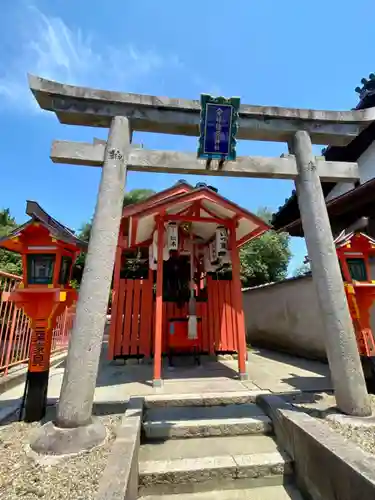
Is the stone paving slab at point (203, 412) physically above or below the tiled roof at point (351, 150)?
below

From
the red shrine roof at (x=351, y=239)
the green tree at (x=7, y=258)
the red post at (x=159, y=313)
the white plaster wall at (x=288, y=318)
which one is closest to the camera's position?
the red shrine roof at (x=351, y=239)

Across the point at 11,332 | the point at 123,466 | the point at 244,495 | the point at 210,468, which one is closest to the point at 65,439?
the point at 123,466

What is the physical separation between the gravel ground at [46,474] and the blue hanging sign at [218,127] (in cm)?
379

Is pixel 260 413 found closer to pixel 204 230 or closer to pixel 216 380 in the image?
pixel 216 380

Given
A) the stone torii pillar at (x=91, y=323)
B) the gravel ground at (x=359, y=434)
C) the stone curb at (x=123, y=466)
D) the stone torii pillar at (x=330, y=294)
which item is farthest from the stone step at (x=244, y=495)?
the stone torii pillar at (x=330, y=294)

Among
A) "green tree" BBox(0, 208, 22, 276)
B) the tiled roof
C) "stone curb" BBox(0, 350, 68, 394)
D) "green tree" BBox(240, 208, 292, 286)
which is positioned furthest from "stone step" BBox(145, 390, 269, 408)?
"green tree" BBox(240, 208, 292, 286)

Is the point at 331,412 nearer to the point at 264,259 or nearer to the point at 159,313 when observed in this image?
the point at 159,313

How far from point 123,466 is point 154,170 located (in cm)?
345

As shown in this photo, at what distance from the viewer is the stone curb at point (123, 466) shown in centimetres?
191

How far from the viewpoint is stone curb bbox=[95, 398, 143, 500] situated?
191 centimetres

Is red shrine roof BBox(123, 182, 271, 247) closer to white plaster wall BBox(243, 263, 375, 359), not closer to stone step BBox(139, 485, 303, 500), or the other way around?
white plaster wall BBox(243, 263, 375, 359)

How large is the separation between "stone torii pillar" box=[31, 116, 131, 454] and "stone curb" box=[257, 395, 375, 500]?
2085 millimetres

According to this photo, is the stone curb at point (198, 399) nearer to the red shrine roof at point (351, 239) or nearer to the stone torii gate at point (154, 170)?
the stone torii gate at point (154, 170)

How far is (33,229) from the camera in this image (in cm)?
352
